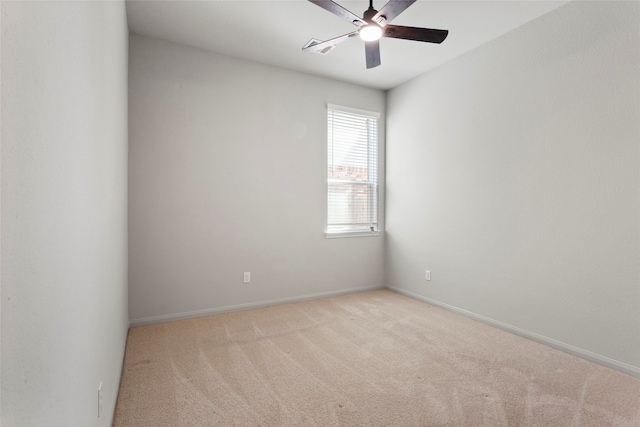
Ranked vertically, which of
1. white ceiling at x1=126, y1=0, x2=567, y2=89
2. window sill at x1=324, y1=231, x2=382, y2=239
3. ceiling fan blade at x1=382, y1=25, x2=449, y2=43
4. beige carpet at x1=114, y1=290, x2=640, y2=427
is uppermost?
white ceiling at x1=126, y1=0, x2=567, y2=89

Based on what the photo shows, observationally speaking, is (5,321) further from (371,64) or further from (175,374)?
(371,64)

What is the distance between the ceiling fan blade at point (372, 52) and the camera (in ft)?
8.36

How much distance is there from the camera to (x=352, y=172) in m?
4.50

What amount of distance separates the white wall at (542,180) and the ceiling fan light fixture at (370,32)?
1.60 m

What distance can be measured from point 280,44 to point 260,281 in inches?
101

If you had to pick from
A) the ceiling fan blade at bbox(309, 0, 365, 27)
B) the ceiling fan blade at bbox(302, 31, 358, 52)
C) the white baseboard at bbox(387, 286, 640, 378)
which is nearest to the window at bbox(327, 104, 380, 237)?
the white baseboard at bbox(387, 286, 640, 378)

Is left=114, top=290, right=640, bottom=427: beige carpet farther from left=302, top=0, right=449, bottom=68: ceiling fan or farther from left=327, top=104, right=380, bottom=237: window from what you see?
left=302, top=0, right=449, bottom=68: ceiling fan

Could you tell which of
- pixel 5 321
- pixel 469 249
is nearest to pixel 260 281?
pixel 469 249

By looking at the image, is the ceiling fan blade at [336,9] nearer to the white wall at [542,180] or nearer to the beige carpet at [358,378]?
the white wall at [542,180]

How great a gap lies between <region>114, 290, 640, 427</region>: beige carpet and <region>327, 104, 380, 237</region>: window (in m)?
1.49

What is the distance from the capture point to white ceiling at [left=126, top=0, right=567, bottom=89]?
274 centimetres

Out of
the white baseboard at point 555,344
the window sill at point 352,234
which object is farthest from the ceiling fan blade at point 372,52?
the white baseboard at point 555,344

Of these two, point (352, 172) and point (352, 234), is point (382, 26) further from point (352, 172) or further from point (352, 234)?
point (352, 234)

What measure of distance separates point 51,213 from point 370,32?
2258 mm
